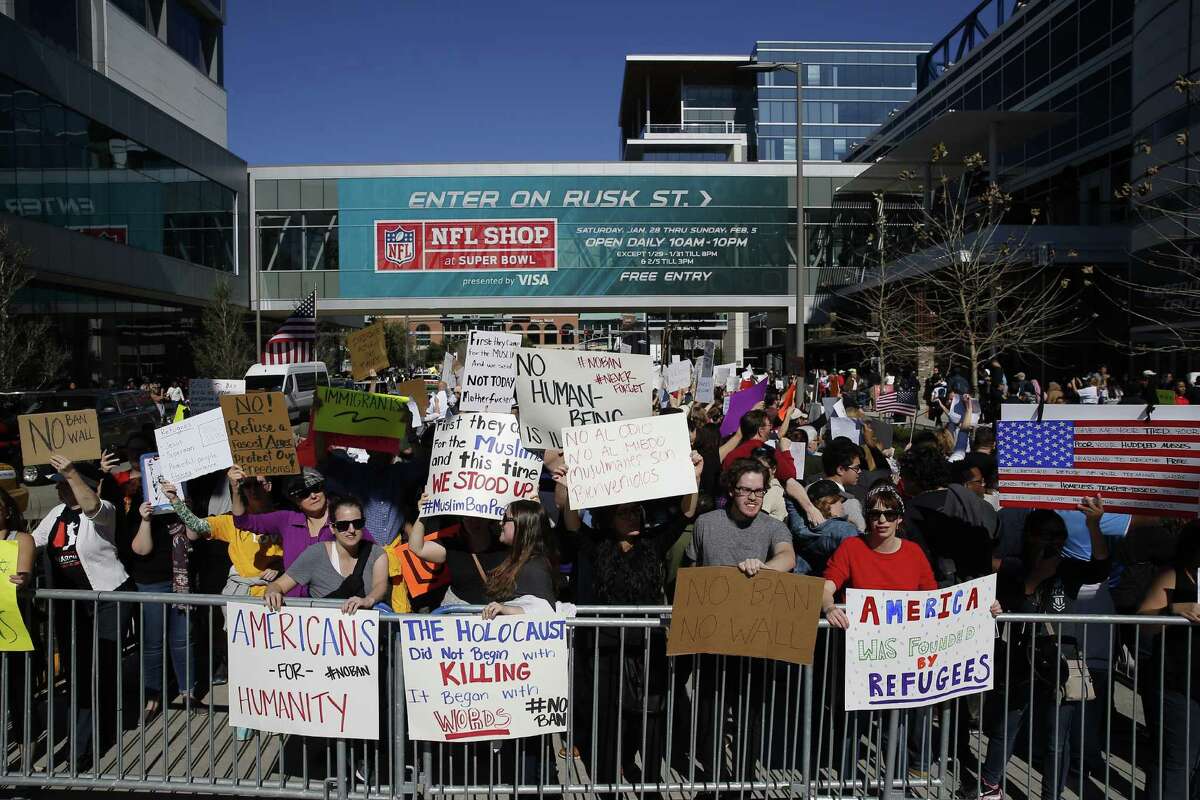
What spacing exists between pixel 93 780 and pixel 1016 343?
18985 millimetres

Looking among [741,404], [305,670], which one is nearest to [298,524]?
[305,670]

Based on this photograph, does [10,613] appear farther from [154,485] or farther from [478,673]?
[478,673]

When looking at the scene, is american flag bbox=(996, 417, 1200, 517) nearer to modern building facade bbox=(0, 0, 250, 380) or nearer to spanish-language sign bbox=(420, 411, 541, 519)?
spanish-language sign bbox=(420, 411, 541, 519)

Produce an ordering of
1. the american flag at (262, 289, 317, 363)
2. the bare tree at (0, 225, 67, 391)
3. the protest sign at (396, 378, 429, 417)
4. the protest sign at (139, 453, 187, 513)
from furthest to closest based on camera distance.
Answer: the bare tree at (0, 225, 67, 391) → the american flag at (262, 289, 317, 363) → the protest sign at (396, 378, 429, 417) → the protest sign at (139, 453, 187, 513)

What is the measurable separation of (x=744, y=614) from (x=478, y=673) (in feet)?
4.36

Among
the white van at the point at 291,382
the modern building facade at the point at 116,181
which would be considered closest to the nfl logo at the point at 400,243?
the modern building facade at the point at 116,181

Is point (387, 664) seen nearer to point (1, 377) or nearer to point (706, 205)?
point (1, 377)

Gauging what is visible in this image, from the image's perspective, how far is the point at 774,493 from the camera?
6.88 m

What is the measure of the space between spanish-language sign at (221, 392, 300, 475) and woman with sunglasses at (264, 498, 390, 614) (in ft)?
5.06

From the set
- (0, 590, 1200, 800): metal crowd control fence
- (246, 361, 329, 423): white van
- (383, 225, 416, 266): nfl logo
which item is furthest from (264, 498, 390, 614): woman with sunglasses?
(383, 225, 416, 266): nfl logo

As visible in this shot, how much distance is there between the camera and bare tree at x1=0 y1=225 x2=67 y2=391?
22.5 metres

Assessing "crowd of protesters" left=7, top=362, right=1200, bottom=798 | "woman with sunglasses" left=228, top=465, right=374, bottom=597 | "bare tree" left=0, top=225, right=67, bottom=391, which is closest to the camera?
"crowd of protesters" left=7, top=362, right=1200, bottom=798

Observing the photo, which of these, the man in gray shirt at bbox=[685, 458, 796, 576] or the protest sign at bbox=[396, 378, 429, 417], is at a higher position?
the protest sign at bbox=[396, 378, 429, 417]

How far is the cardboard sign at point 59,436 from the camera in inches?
241
